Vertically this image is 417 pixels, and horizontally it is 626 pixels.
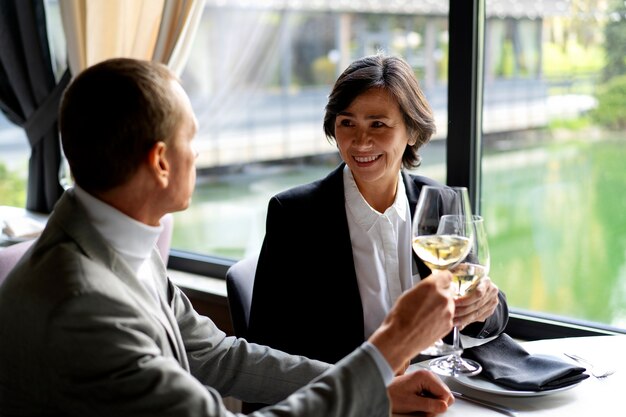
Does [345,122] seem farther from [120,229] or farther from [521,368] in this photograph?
[120,229]

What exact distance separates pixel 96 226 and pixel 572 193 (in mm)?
1679

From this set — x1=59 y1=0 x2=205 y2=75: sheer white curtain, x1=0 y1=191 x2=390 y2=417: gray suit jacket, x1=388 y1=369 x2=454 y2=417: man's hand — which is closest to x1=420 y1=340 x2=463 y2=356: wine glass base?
x1=388 y1=369 x2=454 y2=417: man's hand

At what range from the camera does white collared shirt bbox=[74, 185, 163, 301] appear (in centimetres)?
122

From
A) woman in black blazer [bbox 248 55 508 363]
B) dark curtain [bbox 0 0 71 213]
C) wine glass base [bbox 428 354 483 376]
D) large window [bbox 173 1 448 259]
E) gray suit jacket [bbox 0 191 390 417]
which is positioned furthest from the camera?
dark curtain [bbox 0 0 71 213]

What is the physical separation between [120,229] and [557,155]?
163cm

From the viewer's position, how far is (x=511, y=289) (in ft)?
8.39

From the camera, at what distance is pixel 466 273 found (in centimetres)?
144

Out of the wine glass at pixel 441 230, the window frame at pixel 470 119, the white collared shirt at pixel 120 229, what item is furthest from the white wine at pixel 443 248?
the window frame at pixel 470 119

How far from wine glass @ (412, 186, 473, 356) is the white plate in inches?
9.1

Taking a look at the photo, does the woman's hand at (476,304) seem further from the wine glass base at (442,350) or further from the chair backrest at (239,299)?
the chair backrest at (239,299)

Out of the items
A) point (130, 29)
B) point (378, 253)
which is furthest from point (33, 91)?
point (378, 253)

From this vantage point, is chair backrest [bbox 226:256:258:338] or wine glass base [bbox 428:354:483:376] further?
chair backrest [bbox 226:256:258:338]

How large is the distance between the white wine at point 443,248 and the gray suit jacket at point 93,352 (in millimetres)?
306

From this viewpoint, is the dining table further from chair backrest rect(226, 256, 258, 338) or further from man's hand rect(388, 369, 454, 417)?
chair backrest rect(226, 256, 258, 338)
